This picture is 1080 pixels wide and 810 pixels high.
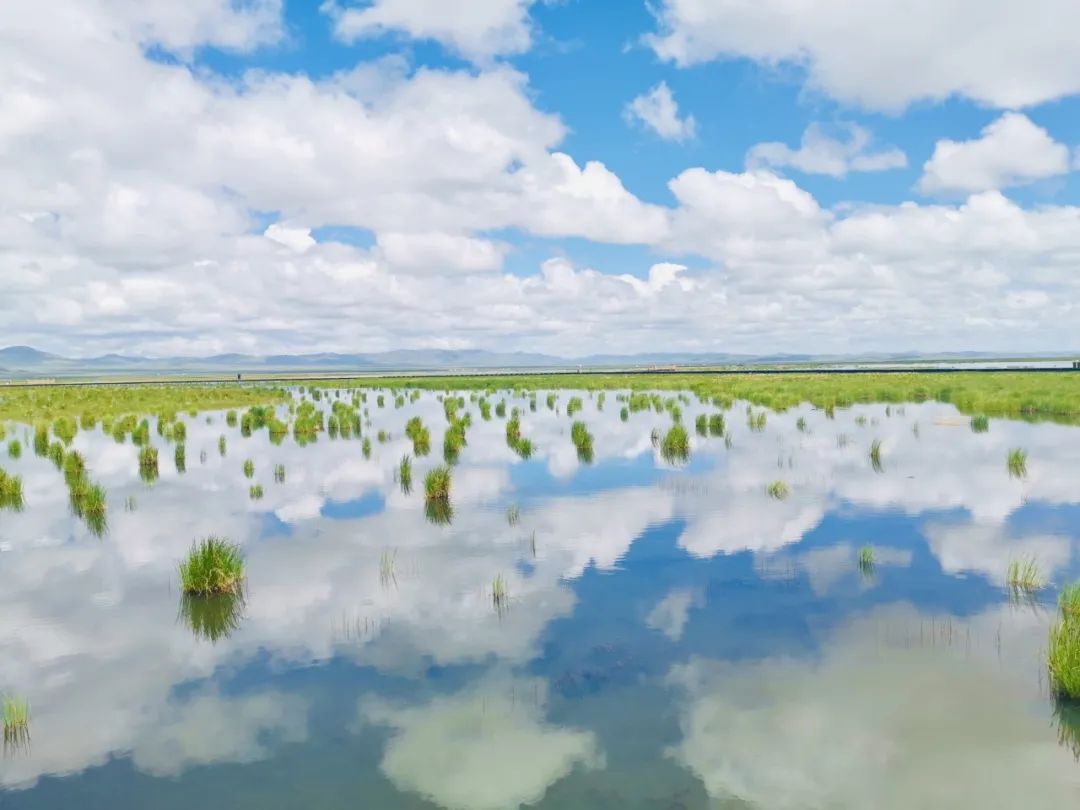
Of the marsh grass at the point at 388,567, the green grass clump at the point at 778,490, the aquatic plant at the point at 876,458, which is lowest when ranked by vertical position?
the marsh grass at the point at 388,567

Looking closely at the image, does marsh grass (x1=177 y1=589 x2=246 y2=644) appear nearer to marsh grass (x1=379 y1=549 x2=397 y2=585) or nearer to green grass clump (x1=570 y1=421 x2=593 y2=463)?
marsh grass (x1=379 y1=549 x2=397 y2=585)

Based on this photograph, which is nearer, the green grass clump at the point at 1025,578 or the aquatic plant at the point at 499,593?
the aquatic plant at the point at 499,593

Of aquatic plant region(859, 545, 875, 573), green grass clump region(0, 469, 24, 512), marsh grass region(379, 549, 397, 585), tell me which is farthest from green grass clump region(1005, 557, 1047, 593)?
green grass clump region(0, 469, 24, 512)

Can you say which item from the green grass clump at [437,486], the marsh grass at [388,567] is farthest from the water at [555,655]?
the green grass clump at [437,486]

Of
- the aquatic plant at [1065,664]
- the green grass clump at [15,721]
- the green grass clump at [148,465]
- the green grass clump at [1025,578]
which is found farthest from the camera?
the green grass clump at [148,465]

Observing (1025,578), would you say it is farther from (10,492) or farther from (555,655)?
(10,492)

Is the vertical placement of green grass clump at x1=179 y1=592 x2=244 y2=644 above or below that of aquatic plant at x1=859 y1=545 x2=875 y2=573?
below

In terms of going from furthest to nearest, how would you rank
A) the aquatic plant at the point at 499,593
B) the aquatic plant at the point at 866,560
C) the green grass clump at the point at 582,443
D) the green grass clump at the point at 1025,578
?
the green grass clump at the point at 582,443
the aquatic plant at the point at 866,560
the green grass clump at the point at 1025,578
the aquatic plant at the point at 499,593

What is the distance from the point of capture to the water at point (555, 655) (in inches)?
284

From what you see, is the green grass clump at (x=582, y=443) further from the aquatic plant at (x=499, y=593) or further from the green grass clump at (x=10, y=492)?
the green grass clump at (x=10, y=492)

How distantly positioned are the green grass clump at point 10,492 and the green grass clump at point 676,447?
1953cm

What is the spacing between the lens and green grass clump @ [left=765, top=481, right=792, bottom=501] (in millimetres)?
19939

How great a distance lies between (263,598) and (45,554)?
6185 millimetres

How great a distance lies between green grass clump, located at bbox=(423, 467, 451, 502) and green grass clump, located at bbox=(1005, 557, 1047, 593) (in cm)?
1279
